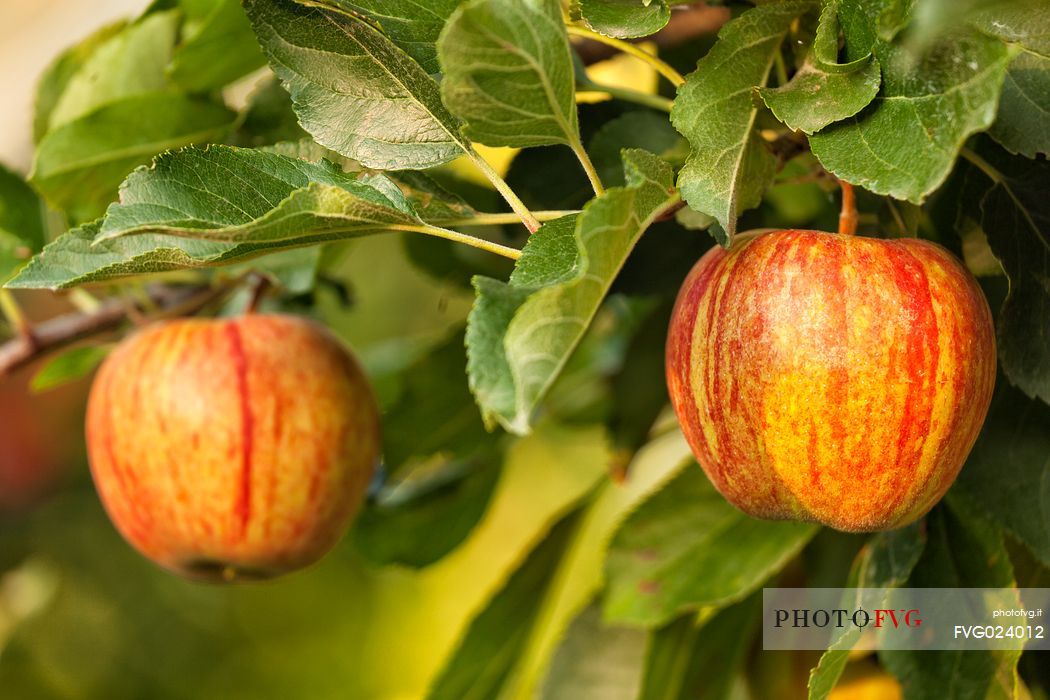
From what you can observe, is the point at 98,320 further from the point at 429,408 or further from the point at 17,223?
the point at 429,408

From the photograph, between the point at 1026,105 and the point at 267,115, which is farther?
the point at 267,115

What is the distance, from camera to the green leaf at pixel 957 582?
0.56 metres

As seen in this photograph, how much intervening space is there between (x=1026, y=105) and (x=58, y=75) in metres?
0.67

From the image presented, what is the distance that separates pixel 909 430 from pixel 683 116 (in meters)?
0.15

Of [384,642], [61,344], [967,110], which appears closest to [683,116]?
[967,110]

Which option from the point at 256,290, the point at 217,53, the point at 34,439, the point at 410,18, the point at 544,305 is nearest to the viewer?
the point at 544,305

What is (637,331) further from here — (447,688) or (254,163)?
(254,163)

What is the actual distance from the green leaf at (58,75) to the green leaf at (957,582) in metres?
0.67

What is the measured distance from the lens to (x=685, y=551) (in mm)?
711

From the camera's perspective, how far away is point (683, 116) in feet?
1.38

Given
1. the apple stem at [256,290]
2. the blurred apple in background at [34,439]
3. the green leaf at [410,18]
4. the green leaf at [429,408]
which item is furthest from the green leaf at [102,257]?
the blurred apple in background at [34,439]

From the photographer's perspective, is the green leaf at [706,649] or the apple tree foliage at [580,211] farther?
the green leaf at [706,649]

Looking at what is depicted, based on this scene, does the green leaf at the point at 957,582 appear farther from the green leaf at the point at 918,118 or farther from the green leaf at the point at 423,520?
the green leaf at the point at 423,520

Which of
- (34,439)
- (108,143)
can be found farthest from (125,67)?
(34,439)
